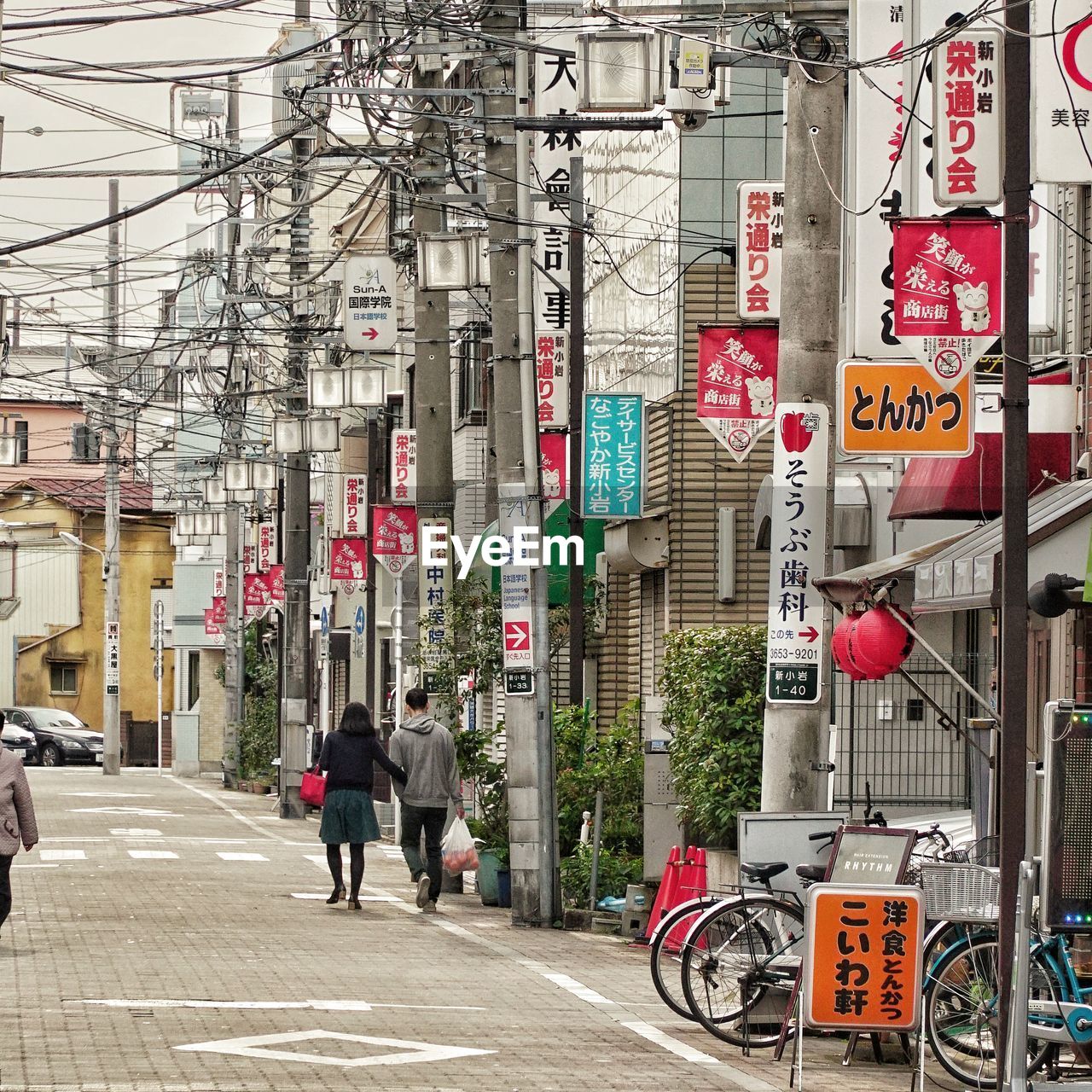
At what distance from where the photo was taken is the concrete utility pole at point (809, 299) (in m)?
14.0

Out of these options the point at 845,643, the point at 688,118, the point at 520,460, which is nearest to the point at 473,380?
the point at 520,460

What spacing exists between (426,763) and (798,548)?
269 inches

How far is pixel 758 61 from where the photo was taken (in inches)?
906

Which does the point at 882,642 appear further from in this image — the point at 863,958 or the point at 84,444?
the point at 84,444

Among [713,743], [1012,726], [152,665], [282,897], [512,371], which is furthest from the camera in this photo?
[152,665]

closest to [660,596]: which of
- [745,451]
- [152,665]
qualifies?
[745,451]

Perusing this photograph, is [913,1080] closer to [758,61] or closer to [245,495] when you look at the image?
[758,61]

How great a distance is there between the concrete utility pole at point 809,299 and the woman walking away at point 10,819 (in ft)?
18.8

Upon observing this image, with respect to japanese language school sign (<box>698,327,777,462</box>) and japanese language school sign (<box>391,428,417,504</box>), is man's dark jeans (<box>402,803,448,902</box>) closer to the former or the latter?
japanese language school sign (<box>698,327,777,462</box>)

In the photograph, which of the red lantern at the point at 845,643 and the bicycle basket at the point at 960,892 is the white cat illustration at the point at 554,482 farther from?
the bicycle basket at the point at 960,892

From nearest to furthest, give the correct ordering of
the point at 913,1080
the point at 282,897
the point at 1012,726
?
the point at 1012,726 < the point at 913,1080 < the point at 282,897

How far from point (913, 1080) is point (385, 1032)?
3.08 m

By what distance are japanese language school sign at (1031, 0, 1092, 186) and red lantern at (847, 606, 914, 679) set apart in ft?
10.0
